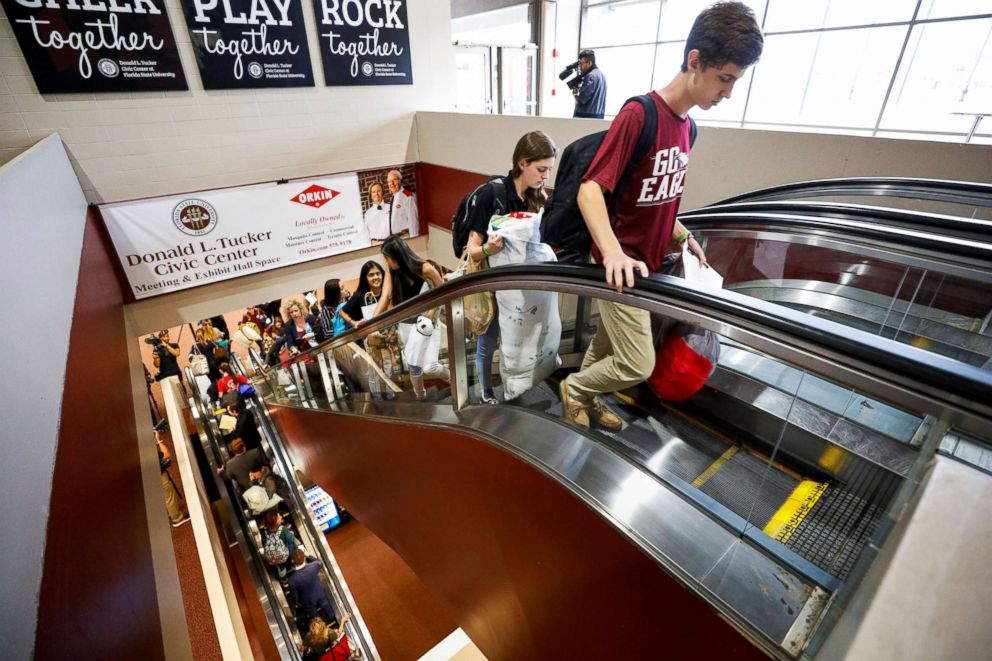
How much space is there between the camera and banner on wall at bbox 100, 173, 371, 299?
564cm

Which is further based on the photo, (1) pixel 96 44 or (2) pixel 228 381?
(2) pixel 228 381

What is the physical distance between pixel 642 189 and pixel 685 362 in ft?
2.26

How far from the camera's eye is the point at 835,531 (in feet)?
3.92

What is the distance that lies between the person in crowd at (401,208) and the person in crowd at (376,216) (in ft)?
0.37

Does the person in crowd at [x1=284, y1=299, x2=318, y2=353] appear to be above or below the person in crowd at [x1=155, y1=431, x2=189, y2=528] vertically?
above

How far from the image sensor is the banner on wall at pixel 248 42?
17.3 ft

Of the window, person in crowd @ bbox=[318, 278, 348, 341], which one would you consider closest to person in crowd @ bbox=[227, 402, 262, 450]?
person in crowd @ bbox=[318, 278, 348, 341]

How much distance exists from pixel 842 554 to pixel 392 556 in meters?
6.46

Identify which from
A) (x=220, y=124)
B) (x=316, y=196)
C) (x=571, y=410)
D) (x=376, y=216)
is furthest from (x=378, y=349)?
(x=376, y=216)

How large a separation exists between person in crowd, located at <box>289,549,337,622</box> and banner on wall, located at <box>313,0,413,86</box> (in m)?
6.23

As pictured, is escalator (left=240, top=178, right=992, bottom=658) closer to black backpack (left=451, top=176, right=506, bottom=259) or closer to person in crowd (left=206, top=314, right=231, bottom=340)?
black backpack (left=451, top=176, right=506, bottom=259)

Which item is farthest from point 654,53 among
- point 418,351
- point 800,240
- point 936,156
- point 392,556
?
point 392,556

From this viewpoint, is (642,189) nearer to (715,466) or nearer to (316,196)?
(715,466)

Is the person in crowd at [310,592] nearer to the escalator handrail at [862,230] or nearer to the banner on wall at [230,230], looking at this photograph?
the banner on wall at [230,230]
